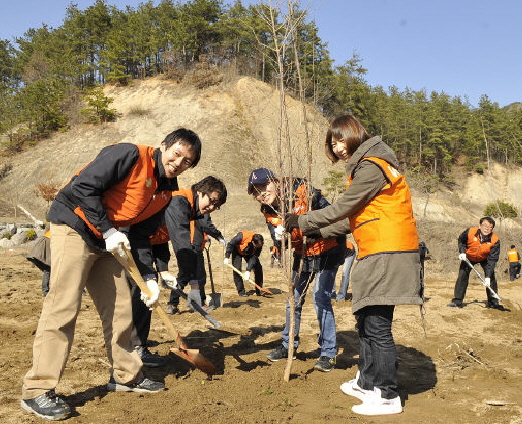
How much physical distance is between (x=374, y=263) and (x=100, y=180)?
180cm

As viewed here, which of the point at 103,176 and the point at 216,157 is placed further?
the point at 216,157

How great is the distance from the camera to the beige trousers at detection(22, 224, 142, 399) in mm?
2701

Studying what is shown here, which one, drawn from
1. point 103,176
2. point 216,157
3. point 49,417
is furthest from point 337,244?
point 216,157

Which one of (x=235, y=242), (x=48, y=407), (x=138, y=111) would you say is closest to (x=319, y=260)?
(x=48, y=407)

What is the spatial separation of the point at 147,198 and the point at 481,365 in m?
3.40

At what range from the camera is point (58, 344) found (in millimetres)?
2740

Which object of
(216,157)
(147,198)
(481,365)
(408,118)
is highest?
(408,118)

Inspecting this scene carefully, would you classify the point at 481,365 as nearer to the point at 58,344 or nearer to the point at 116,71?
the point at 58,344

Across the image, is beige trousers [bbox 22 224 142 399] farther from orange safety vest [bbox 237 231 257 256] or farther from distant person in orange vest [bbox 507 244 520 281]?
distant person in orange vest [bbox 507 244 520 281]

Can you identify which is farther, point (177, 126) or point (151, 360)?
point (177, 126)

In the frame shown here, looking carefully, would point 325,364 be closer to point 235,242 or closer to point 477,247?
point 235,242

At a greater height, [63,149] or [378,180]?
[63,149]

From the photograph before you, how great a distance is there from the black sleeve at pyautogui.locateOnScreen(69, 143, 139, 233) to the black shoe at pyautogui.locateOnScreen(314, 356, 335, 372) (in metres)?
2.20

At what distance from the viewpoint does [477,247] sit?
7555 mm
